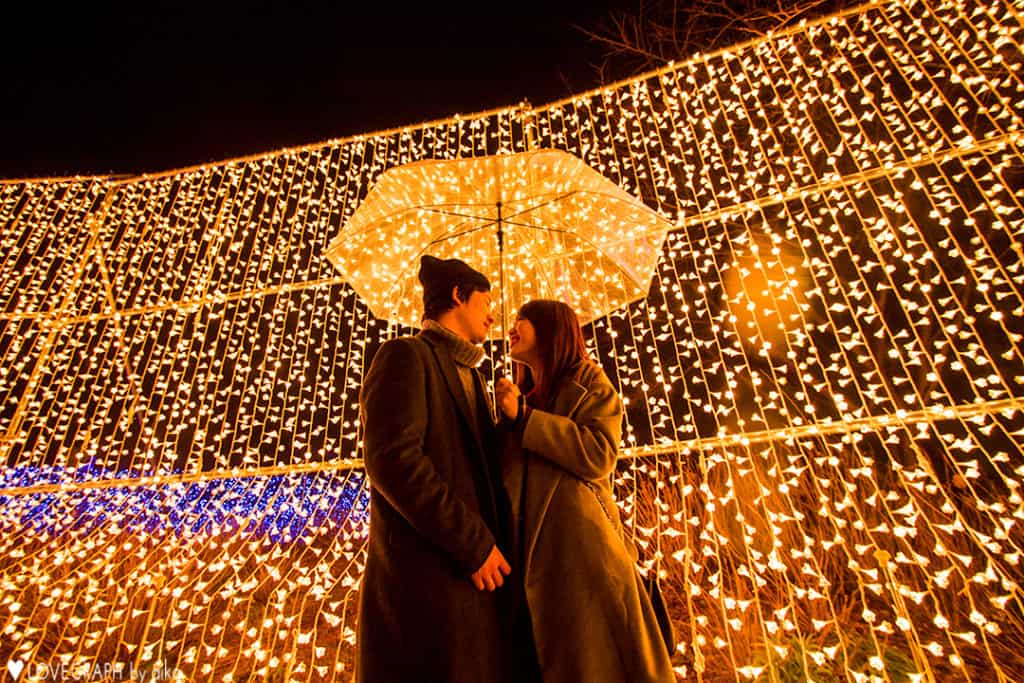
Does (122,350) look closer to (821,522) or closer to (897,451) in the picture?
(821,522)

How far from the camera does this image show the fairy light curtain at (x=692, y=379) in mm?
2236

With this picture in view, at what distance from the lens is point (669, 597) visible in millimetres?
2613

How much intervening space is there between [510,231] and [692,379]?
2.11 meters

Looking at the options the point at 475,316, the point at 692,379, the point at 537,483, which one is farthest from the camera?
the point at 692,379

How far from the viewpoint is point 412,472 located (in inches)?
43.8

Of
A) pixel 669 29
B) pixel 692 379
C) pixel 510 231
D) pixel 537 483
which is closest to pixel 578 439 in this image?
pixel 537 483

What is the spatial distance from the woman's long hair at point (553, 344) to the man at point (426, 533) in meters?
0.36

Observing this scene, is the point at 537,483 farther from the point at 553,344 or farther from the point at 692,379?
A: the point at 692,379

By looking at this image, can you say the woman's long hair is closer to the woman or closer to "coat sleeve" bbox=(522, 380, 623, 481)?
the woman

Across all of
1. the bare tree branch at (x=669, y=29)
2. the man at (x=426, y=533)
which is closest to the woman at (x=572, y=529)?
the man at (x=426, y=533)

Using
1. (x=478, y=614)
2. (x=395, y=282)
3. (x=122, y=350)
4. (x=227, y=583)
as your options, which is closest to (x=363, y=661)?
(x=478, y=614)

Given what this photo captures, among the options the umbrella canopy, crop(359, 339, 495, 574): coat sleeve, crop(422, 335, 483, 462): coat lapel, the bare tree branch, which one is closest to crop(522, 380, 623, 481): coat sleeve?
crop(422, 335, 483, 462): coat lapel

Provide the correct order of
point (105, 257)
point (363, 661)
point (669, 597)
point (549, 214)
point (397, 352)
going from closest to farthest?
1. point (363, 661)
2. point (397, 352)
3. point (549, 214)
4. point (669, 597)
5. point (105, 257)

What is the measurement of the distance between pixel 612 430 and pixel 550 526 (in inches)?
13.1
